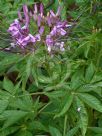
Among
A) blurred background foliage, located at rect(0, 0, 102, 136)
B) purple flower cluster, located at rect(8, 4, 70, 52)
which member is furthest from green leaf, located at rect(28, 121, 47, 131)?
purple flower cluster, located at rect(8, 4, 70, 52)

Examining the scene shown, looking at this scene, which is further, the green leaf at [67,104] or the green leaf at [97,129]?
the green leaf at [97,129]

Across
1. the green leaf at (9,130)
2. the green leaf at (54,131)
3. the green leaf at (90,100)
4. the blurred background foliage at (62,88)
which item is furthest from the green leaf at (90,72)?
the green leaf at (9,130)

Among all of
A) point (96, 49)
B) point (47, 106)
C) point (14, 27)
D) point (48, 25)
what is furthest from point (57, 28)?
point (47, 106)

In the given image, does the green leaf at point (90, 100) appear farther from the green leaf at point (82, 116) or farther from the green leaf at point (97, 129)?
the green leaf at point (97, 129)

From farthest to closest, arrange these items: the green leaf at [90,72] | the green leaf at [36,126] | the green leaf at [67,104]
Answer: the green leaf at [36,126]
the green leaf at [90,72]
the green leaf at [67,104]

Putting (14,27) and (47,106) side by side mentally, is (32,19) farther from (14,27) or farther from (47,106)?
(47,106)

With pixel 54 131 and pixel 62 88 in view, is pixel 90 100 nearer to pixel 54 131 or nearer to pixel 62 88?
pixel 62 88

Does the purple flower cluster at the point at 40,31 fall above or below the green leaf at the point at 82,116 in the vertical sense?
above

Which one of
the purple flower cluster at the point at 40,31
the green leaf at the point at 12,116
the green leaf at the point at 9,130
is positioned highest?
the purple flower cluster at the point at 40,31

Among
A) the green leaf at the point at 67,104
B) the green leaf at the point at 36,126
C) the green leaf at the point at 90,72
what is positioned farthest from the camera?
the green leaf at the point at 36,126
